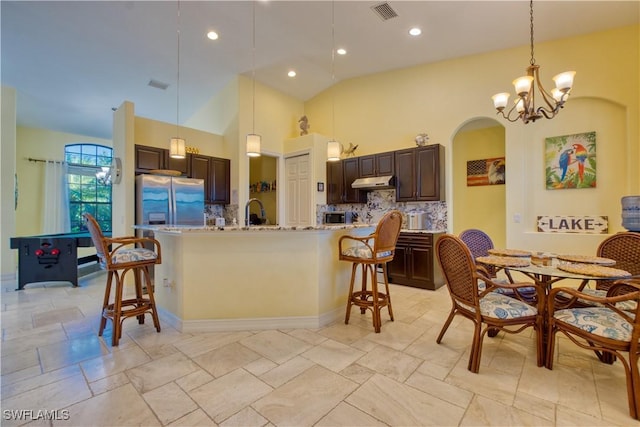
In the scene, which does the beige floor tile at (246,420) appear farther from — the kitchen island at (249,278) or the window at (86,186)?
the window at (86,186)

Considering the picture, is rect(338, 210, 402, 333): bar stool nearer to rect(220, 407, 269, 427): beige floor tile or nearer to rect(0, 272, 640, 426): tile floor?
rect(0, 272, 640, 426): tile floor

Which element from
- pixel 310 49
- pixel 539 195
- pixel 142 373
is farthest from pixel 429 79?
pixel 142 373

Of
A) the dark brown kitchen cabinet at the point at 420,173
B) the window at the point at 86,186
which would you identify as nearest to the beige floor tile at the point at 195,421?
the dark brown kitchen cabinet at the point at 420,173

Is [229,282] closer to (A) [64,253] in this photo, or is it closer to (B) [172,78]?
(A) [64,253]

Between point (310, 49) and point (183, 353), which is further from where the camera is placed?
point (310, 49)

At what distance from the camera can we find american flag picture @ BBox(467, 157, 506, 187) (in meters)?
5.42

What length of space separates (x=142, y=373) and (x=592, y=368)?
3295 mm

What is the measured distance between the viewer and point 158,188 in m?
4.51

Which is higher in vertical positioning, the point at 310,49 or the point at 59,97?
the point at 310,49

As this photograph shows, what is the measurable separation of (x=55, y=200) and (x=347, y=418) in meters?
Answer: 8.31

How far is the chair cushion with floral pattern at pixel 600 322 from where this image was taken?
1.72 meters

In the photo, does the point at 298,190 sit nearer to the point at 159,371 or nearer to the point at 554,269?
the point at 159,371

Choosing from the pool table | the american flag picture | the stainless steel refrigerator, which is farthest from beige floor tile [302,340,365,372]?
the american flag picture

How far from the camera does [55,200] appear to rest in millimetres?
6730
